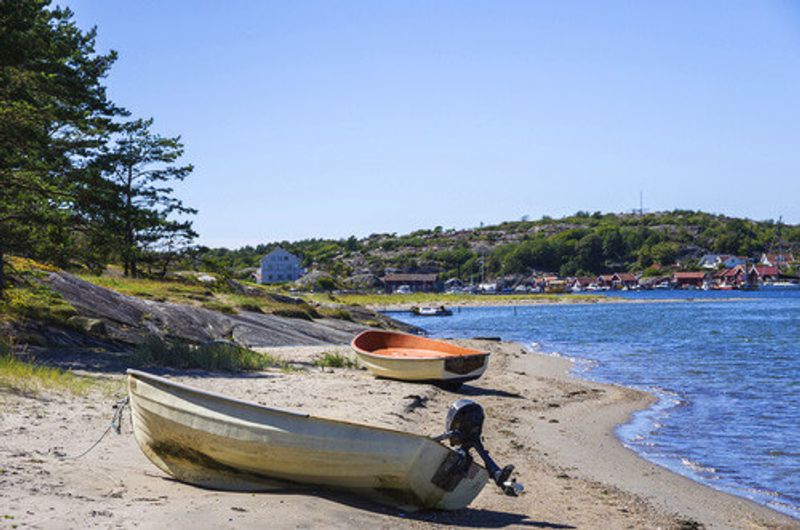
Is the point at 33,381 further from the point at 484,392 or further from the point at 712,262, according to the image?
the point at 712,262

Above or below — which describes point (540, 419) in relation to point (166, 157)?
below

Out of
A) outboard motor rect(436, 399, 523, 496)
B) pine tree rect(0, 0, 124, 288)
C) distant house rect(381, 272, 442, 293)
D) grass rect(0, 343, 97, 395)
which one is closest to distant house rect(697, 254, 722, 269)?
distant house rect(381, 272, 442, 293)

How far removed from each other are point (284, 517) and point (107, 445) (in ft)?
11.7

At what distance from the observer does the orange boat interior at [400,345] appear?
2288 centimetres

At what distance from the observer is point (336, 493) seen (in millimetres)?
8758

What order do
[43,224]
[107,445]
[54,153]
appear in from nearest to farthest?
[107,445]
[43,224]
[54,153]

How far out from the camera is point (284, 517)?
7.57 m

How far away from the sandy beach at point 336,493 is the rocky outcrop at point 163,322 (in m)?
6.44

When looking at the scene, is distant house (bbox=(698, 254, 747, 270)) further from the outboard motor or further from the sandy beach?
the outboard motor

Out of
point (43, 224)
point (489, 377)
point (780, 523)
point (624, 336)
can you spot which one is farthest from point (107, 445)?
point (624, 336)

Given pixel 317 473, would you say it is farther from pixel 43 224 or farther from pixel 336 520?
pixel 43 224

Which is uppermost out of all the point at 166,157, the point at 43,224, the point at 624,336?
the point at 166,157

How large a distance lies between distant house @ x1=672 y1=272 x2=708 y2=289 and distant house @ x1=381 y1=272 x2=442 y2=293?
186 ft

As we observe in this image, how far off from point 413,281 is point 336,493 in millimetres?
178915
